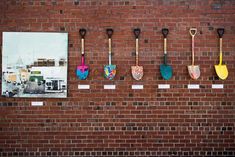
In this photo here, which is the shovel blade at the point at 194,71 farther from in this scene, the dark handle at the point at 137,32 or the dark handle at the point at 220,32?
the dark handle at the point at 137,32

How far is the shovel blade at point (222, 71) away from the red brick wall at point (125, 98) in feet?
0.31

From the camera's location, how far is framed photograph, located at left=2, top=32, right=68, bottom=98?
19.3ft

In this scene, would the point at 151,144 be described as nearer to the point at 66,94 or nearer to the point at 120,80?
the point at 120,80

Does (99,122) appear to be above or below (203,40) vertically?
below

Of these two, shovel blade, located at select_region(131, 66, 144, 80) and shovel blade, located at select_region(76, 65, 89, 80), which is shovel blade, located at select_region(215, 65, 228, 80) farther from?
shovel blade, located at select_region(76, 65, 89, 80)

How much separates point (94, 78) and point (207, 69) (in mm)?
2129

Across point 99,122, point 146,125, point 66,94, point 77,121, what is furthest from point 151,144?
point 66,94

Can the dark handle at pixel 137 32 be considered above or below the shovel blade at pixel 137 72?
above

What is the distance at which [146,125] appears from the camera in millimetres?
5891

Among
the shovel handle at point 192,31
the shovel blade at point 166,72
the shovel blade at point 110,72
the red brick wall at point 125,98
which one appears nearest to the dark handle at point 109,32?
the red brick wall at point 125,98

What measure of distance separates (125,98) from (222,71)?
6.14 feet

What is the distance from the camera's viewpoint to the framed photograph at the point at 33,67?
5.88 m

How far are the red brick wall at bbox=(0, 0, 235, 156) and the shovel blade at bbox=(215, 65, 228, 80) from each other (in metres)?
0.10

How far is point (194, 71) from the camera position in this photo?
19.3 ft
